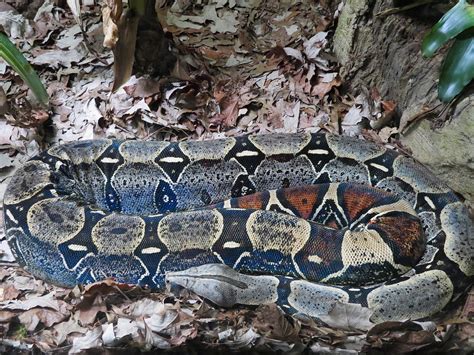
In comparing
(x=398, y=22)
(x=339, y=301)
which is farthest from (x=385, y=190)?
(x=398, y=22)

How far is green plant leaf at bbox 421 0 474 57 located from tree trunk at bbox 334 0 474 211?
1.60 feet

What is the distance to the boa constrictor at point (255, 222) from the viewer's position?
3537 millimetres

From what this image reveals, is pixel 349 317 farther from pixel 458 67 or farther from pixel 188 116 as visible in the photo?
pixel 188 116

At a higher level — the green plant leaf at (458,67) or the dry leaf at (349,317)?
the green plant leaf at (458,67)

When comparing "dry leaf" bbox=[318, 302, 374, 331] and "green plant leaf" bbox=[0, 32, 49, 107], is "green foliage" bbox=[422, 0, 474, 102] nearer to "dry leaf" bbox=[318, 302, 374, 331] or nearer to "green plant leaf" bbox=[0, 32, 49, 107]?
"dry leaf" bbox=[318, 302, 374, 331]

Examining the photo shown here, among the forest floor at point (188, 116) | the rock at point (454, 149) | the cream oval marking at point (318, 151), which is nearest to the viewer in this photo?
the forest floor at point (188, 116)

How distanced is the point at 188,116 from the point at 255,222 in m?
1.92

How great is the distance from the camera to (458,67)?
4.00m

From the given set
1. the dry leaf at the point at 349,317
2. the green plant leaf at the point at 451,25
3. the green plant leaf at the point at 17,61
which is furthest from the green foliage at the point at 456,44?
the green plant leaf at the point at 17,61

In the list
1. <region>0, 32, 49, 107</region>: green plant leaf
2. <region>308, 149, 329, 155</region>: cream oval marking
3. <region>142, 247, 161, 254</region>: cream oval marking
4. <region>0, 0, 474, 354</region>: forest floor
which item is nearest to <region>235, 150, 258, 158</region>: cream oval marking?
<region>308, 149, 329, 155</region>: cream oval marking

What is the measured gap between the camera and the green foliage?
12.8ft

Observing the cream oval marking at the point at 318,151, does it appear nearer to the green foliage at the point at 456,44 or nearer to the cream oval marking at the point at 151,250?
the green foliage at the point at 456,44

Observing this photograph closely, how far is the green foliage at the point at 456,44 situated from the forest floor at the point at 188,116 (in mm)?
991

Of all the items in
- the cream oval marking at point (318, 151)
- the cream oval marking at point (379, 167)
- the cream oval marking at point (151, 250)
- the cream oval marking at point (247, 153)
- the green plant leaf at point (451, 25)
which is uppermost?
the green plant leaf at point (451, 25)
